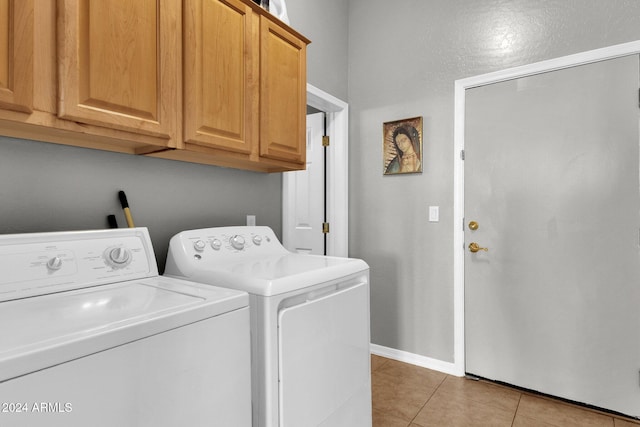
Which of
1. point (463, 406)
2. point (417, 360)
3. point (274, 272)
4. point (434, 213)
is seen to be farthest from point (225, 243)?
point (417, 360)

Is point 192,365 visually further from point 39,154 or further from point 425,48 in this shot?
point 425,48

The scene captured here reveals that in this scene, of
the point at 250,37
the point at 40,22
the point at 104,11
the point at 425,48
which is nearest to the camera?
the point at 40,22

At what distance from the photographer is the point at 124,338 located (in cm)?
77

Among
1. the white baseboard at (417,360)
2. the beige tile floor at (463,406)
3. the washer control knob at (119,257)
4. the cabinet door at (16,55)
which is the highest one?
the cabinet door at (16,55)

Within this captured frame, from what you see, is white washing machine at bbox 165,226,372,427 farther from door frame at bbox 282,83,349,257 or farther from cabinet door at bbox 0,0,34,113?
door frame at bbox 282,83,349,257

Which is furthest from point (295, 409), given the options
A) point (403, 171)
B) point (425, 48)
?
point (425, 48)

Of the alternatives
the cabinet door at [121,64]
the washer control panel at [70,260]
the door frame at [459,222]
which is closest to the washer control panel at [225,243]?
the washer control panel at [70,260]

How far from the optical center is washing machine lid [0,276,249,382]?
656 mm

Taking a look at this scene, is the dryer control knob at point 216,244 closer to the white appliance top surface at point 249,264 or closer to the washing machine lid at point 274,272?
the white appliance top surface at point 249,264

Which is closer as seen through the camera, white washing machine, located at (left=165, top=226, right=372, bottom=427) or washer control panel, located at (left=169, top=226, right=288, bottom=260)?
white washing machine, located at (left=165, top=226, right=372, bottom=427)

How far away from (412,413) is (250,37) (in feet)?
7.22

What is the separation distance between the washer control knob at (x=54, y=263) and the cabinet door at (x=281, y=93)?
0.94 m

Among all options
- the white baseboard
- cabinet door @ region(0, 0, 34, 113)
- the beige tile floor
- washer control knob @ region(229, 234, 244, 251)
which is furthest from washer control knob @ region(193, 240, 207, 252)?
the white baseboard

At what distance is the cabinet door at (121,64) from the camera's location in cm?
106
